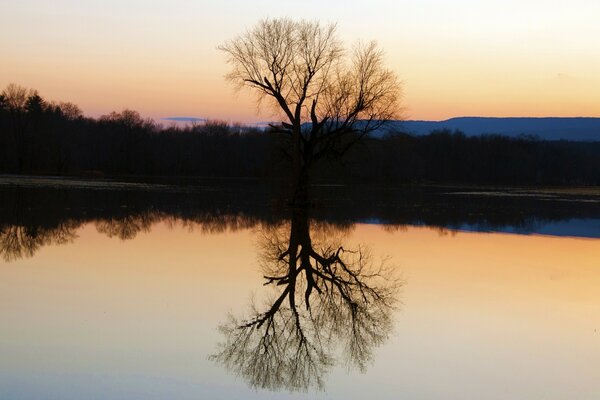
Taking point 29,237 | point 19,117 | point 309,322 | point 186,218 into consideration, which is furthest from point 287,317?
point 19,117

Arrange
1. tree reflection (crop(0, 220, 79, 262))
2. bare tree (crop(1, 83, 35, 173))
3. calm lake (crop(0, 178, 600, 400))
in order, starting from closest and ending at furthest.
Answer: calm lake (crop(0, 178, 600, 400)) < tree reflection (crop(0, 220, 79, 262)) < bare tree (crop(1, 83, 35, 173))

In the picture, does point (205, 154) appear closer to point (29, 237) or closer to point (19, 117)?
point (19, 117)

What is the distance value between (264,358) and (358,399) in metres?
1.74

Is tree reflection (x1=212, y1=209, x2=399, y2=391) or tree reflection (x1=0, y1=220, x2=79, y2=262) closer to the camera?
tree reflection (x1=212, y1=209, x2=399, y2=391)

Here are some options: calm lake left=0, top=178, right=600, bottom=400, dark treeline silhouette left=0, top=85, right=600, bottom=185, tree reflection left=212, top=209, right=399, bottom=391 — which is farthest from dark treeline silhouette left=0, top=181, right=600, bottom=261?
dark treeline silhouette left=0, top=85, right=600, bottom=185

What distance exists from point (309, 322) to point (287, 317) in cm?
46

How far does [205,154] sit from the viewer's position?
411 ft

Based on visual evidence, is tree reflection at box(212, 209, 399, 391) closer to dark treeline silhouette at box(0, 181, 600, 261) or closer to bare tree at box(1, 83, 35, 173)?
dark treeline silhouette at box(0, 181, 600, 261)

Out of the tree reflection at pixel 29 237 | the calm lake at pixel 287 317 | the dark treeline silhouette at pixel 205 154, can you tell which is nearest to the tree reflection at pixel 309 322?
the calm lake at pixel 287 317

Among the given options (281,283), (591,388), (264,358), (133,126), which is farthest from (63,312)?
(133,126)

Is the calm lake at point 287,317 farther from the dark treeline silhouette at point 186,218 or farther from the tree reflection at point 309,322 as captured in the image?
the dark treeline silhouette at point 186,218

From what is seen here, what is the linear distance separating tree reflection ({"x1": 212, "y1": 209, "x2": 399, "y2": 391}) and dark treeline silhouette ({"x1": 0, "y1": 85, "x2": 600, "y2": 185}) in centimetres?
6972

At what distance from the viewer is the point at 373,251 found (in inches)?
734

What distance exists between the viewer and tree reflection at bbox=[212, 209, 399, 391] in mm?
7883
